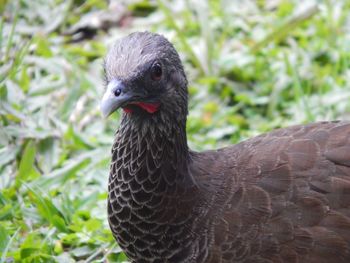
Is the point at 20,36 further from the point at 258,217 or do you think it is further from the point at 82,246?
the point at 258,217

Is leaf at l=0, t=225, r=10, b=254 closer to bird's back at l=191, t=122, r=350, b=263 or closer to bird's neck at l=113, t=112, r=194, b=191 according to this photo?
bird's neck at l=113, t=112, r=194, b=191

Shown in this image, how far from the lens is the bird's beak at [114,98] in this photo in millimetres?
3984

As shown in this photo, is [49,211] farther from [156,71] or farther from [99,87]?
[99,87]

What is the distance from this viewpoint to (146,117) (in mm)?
4273

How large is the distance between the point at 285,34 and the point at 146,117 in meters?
3.51

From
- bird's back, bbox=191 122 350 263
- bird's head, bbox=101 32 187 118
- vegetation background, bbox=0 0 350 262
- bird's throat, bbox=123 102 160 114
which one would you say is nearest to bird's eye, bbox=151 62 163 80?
bird's head, bbox=101 32 187 118

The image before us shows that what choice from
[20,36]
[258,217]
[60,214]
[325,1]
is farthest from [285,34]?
[258,217]

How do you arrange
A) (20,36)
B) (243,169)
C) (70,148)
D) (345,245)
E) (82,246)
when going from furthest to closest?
(20,36) < (70,148) < (82,246) < (243,169) < (345,245)

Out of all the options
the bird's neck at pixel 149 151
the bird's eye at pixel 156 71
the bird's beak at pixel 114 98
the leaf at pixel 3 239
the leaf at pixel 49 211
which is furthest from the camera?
the leaf at pixel 49 211

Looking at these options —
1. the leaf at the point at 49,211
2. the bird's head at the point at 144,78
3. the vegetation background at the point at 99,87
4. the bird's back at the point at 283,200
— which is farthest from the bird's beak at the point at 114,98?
the leaf at the point at 49,211

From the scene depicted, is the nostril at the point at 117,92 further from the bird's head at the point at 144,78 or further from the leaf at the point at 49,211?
the leaf at the point at 49,211

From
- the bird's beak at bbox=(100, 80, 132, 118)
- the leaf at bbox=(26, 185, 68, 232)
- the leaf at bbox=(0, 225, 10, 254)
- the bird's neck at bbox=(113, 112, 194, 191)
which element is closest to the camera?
the bird's beak at bbox=(100, 80, 132, 118)

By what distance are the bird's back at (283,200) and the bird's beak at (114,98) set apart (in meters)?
0.70

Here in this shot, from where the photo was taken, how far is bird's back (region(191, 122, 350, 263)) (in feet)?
13.8
